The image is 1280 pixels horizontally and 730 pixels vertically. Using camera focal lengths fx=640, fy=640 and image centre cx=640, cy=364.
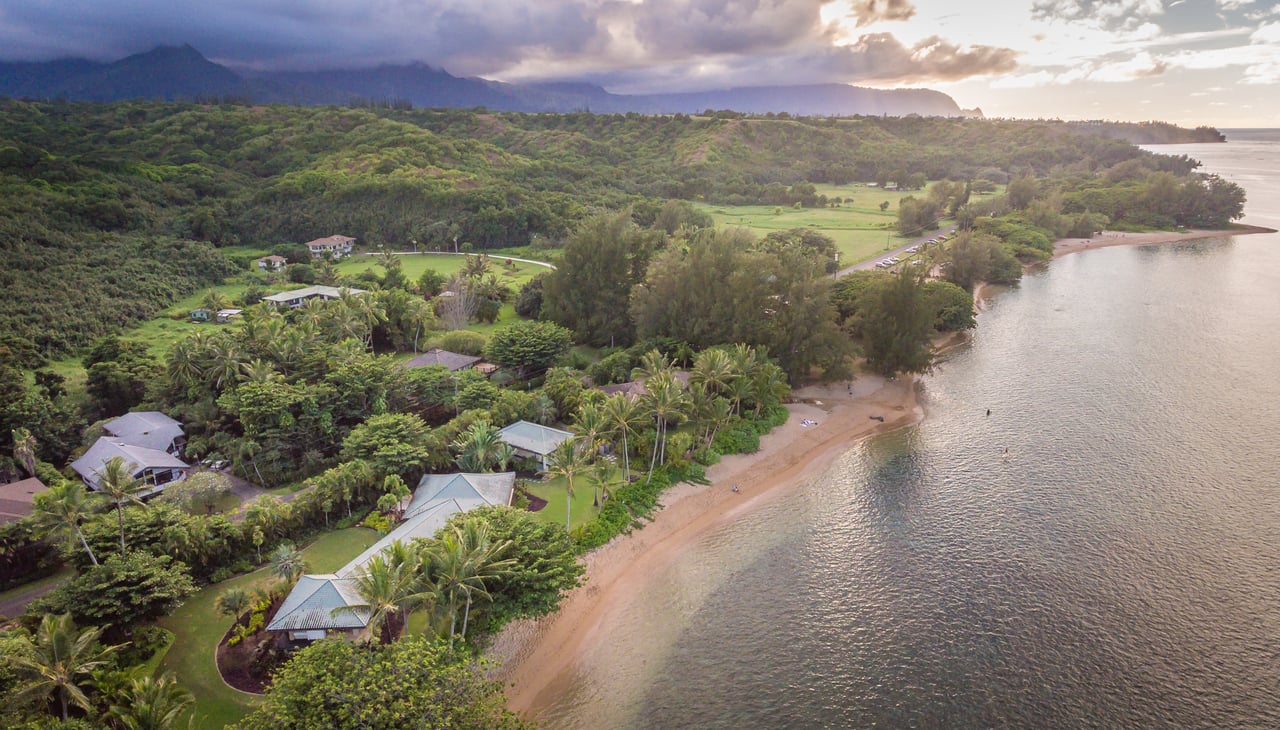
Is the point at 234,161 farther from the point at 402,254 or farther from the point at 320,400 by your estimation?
the point at 320,400

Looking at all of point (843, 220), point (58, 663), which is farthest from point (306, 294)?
point (843, 220)

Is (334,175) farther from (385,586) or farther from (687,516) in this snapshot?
(385,586)

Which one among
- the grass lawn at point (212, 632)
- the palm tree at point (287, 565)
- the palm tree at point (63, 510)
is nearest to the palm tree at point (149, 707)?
the grass lawn at point (212, 632)

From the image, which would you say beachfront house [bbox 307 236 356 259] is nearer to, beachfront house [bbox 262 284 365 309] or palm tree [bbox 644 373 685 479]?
beachfront house [bbox 262 284 365 309]

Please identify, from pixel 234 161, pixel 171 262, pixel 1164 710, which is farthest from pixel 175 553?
pixel 234 161

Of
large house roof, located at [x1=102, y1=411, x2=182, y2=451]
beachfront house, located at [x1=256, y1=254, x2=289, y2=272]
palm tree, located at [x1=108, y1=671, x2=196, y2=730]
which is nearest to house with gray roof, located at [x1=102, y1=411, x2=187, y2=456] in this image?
large house roof, located at [x1=102, y1=411, x2=182, y2=451]

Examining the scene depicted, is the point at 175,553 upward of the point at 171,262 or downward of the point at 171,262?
downward
